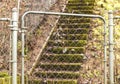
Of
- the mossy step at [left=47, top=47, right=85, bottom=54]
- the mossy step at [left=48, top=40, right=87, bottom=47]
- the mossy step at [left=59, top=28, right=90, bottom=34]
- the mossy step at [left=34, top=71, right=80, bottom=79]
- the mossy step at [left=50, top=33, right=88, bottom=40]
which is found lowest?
the mossy step at [left=34, top=71, right=80, bottom=79]

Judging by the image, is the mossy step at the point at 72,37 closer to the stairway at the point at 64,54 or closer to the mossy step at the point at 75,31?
the stairway at the point at 64,54

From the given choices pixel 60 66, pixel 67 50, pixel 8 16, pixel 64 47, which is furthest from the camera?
pixel 64 47

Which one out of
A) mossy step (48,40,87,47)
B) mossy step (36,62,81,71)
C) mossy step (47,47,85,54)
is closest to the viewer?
mossy step (36,62,81,71)

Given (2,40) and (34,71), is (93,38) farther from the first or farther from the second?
(2,40)

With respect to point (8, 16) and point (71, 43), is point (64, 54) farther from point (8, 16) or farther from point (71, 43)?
point (8, 16)

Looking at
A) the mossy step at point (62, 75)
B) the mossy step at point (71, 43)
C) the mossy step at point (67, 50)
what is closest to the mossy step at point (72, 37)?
the mossy step at point (71, 43)

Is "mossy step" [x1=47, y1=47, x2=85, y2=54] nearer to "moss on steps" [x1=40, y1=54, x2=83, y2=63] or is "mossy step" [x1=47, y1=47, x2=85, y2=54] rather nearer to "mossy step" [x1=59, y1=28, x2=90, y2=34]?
"moss on steps" [x1=40, y1=54, x2=83, y2=63]

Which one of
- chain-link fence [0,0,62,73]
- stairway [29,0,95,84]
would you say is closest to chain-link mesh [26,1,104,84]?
stairway [29,0,95,84]

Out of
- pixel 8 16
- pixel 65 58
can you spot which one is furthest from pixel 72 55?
pixel 8 16
